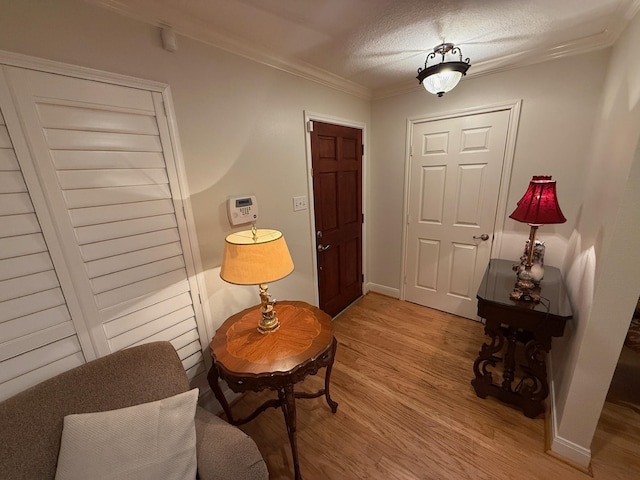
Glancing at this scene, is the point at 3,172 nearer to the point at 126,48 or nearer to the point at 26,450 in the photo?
the point at 126,48

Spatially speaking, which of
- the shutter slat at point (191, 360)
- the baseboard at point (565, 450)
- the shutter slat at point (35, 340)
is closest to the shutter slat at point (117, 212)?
the shutter slat at point (35, 340)

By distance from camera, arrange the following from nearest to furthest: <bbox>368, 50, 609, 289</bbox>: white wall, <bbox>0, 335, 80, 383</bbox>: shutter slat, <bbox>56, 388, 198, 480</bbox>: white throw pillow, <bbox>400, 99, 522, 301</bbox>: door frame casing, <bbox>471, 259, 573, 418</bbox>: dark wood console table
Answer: <bbox>56, 388, 198, 480</bbox>: white throw pillow
<bbox>0, 335, 80, 383</bbox>: shutter slat
<bbox>471, 259, 573, 418</bbox>: dark wood console table
<bbox>368, 50, 609, 289</bbox>: white wall
<bbox>400, 99, 522, 301</bbox>: door frame casing

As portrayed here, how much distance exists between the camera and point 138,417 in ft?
3.10

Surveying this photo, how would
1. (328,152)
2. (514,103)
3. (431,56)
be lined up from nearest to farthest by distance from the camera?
(431,56) → (514,103) → (328,152)

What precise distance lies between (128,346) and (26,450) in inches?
18.0

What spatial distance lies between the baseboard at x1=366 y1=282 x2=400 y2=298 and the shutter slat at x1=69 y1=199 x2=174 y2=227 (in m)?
2.47

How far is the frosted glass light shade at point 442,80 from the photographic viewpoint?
1.56 m

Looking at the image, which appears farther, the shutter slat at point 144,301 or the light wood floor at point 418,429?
the light wood floor at point 418,429

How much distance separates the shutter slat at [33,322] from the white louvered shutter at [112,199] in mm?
74

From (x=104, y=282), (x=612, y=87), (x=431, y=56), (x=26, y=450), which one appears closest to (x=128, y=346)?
(x=104, y=282)

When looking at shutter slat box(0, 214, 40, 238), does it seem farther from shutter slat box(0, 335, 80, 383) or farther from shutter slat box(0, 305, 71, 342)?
shutter slat box(0, 335, 80, 383)

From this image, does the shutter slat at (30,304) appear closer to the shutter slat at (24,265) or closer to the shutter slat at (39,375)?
the shutter slat at (24,265)

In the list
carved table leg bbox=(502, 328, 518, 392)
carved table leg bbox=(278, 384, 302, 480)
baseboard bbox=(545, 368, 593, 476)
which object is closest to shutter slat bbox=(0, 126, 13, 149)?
carved table leg bbox=(278, 384, 302, 480)

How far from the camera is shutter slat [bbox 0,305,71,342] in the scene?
37.2 inches
